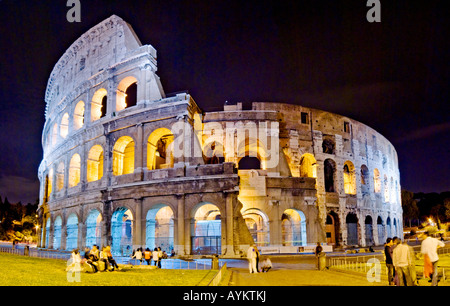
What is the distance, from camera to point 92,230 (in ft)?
97.6

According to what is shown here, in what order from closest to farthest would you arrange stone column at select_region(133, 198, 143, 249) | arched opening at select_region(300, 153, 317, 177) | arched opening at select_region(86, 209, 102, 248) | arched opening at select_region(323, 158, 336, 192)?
stone column at select_region(133, 198, 143, 249) → arched opening at select_region(86, 209, 102, 248) → arched opening at select_region(300, 153, 317, 177) → arched opening at select_region(323, 158, 336, 192)

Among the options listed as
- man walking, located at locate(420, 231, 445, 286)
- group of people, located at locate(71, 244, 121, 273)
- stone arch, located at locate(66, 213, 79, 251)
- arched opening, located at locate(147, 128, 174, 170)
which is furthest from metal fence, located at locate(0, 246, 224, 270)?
man walking, located at locate(420, 231, 445, 286)

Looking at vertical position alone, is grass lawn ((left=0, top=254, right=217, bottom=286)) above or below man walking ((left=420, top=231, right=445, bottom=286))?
below

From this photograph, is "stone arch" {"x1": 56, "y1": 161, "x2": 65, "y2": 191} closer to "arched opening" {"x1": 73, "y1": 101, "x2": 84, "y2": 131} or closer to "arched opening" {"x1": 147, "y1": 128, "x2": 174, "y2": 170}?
"arched opening" {"x1": 73, "y1": 101, "x2": 84, "y2": 131}

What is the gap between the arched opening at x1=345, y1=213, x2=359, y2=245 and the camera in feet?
111

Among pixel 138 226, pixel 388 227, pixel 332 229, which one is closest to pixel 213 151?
pixel 138 226

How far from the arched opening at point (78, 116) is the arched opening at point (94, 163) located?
3.53 metres

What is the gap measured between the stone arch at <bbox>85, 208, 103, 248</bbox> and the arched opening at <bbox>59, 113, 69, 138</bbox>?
30.9 feet

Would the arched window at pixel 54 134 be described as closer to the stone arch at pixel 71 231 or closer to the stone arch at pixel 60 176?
the stone arch at pixel 60 176

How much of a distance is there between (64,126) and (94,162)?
23.6 ft

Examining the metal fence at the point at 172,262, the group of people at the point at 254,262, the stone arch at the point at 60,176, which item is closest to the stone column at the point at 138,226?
the metal fence at the point at 172,262

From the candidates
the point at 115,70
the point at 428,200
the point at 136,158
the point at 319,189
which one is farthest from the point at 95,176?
the point at 428,200

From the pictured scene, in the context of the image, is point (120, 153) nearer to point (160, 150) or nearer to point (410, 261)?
point (160, 150)
